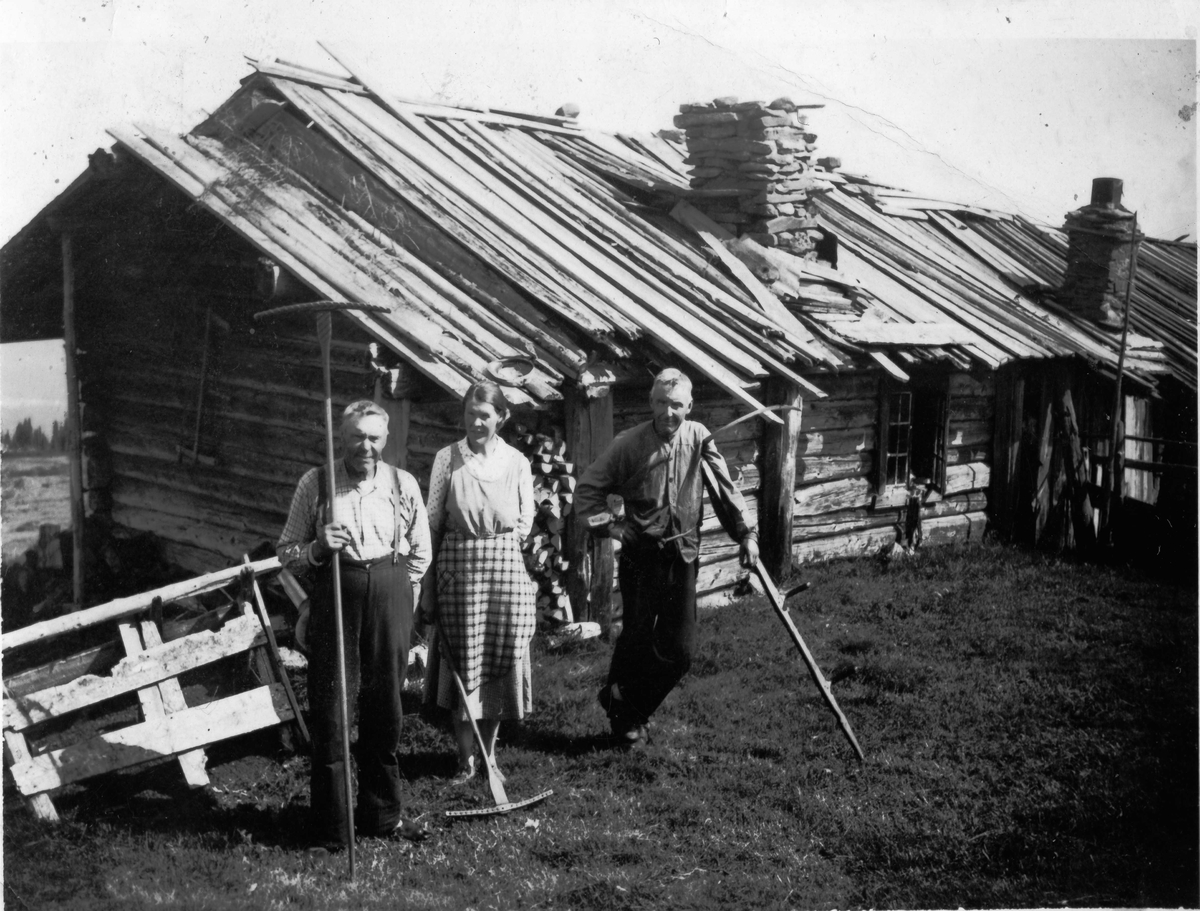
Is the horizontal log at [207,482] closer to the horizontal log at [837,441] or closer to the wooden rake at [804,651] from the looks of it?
the wooden rake at [804,651]

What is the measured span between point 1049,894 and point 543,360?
4.55 m

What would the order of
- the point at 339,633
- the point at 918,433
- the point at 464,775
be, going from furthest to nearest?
the point at 918,433
the point at 464,775
the point at 339,633

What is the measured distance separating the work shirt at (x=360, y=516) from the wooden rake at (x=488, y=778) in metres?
0.77

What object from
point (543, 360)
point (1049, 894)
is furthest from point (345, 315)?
point (1049, 894)

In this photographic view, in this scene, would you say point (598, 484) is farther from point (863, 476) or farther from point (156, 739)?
point (863, 476)

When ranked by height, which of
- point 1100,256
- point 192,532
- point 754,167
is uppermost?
point 754,167

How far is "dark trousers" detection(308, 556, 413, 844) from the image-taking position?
4.89 metres

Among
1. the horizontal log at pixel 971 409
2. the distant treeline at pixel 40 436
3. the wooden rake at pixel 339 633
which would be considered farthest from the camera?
the horizontal log at pixel 971 409

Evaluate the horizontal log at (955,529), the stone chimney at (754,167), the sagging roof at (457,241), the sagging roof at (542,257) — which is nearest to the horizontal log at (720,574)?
the sagging roof at (542,257)

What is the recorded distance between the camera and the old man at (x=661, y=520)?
6.09 m

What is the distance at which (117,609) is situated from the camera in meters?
5.67

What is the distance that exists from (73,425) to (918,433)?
9.00m

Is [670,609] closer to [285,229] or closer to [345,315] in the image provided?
[345,315]

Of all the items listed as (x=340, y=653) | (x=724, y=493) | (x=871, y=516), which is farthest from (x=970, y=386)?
(x=340, y=653)
